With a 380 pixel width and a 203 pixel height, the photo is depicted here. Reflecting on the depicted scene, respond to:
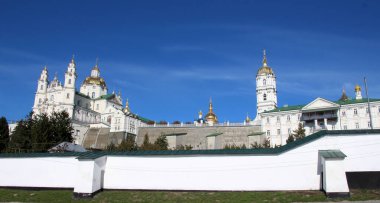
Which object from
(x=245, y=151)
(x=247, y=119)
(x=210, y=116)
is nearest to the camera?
(x=245, y=151)

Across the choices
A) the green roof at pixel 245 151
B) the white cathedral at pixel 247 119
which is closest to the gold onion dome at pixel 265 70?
the white cathedral at pixel 247 119

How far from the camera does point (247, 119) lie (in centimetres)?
8219

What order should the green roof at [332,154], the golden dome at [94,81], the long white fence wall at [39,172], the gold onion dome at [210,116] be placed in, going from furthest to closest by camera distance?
the golden dome at [94,81] < the gold onion dome at [210,116] < the long white fence wall at [39,172] < the green roof at [332,154]

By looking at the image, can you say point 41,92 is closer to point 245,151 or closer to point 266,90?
point 266,90

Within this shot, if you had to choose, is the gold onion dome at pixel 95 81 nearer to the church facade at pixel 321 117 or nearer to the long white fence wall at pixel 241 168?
the church facade at pixel 321 117

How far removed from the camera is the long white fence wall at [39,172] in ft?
56.8

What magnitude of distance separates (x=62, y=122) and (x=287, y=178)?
38.9m

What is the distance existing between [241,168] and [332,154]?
4.07 metres

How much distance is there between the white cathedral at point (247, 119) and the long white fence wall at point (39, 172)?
42482mm

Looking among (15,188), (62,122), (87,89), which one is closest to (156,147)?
(62,122)

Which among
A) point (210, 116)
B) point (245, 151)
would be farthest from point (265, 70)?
point (245, 151)

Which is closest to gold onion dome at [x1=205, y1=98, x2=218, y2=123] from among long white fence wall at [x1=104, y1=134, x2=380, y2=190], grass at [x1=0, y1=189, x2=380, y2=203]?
long white fence wall at [x1=104, y1=134, x2=380, y2=190]

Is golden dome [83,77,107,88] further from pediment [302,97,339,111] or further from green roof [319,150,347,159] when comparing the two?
green roof [319,150,347,159]

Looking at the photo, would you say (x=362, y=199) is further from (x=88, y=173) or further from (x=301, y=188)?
(x=88, y=173)
